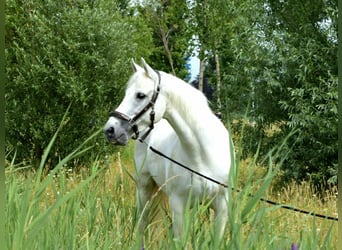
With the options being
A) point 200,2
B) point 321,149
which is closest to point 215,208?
point 321,149

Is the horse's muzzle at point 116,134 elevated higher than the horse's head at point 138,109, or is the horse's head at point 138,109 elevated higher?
the horse's head at point 138,109

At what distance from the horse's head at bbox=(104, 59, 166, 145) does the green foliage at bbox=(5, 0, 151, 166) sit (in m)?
4.40

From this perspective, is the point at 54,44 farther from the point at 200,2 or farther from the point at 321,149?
the point at 200,2

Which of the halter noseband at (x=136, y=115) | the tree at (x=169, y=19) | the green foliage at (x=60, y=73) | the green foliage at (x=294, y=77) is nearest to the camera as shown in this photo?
the halter noseband at (x=136, y=115)

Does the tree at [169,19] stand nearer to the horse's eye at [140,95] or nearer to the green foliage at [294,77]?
the green foliage at [294,77]

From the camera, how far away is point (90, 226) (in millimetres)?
1917

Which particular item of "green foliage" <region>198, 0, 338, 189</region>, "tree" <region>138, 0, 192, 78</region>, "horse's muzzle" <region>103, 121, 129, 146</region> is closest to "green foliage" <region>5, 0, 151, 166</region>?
"green foliage" <region>198, 0, 338, 189</region>

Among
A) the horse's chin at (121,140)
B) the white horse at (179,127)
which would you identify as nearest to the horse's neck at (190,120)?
the white horse at (179,127)

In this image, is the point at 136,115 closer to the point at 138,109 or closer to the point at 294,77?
the point at 138,109

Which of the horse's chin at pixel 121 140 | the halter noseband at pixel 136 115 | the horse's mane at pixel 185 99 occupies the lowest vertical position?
the horse's chin at pixel 121 140

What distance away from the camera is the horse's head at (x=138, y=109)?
348 centimetres

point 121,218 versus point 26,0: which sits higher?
point 26,0

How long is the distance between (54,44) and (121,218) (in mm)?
6160

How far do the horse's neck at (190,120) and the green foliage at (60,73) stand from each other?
14.5 feet
